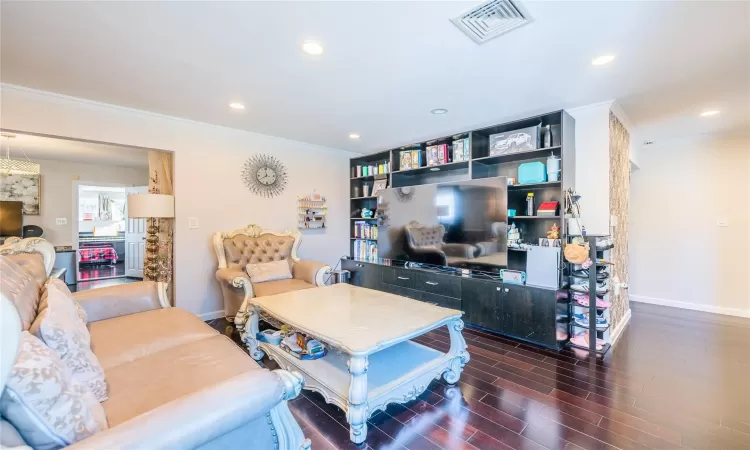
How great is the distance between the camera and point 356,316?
217cm

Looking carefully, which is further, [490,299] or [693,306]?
[693,306]

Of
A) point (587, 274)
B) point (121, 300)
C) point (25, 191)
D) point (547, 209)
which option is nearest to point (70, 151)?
point (25, 191)

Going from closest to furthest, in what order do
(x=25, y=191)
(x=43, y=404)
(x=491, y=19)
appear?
(x=43, y=404) < (x=491, y=19) < (x=25, y=191)

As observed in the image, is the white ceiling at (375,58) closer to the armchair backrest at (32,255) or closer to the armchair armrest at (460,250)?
the armchair backrest at (32,255)

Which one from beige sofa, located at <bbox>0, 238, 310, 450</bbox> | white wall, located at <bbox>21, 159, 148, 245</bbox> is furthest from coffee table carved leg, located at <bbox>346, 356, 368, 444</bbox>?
white wall, located at <bbox>21, 159, 148, 245</bbox>

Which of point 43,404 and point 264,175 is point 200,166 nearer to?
point 264,175

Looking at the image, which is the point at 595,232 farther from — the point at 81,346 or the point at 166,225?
the point at 166,225

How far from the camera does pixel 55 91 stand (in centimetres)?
269

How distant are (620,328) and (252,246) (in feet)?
13.3

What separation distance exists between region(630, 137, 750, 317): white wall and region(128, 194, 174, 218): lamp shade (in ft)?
19.5

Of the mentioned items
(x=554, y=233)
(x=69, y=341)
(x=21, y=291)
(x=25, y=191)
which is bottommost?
(x=69, y=341)

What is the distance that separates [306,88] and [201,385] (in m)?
2.19

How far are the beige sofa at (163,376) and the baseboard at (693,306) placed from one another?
204 inches

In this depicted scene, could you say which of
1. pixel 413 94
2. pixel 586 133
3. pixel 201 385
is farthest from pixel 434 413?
pixel 586 133
